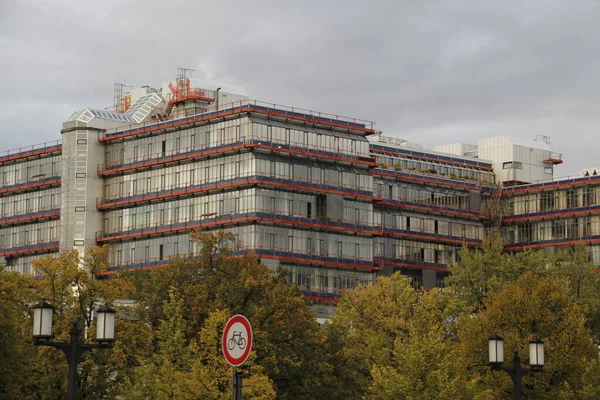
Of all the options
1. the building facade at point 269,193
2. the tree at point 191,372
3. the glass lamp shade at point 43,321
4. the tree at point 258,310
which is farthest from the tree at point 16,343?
the building facade at point 269,193

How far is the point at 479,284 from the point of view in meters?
122

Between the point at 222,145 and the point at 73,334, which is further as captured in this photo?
the point at 222,145

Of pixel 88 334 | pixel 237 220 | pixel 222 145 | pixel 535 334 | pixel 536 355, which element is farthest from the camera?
pixel 222 145

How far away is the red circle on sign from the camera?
36.7 meters

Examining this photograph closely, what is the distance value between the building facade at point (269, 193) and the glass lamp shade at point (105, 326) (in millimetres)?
92139

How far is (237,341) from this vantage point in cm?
3694

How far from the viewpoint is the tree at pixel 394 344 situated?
236 ft

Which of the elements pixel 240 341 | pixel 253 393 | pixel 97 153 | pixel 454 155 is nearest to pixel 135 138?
pixel 97 153

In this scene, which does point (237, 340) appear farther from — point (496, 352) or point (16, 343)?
point (16, 343)

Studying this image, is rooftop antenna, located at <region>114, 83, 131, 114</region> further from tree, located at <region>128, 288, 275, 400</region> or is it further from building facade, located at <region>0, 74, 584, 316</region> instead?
tree, located at <region>128, 288, 275, 400</region>

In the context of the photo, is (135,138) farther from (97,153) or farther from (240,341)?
(240,341)

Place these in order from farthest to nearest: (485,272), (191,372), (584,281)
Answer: (584,281)
(485,272)
(191,372)

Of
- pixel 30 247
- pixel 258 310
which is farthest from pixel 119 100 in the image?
pixel 258 310

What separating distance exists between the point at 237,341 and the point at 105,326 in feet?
21.6
